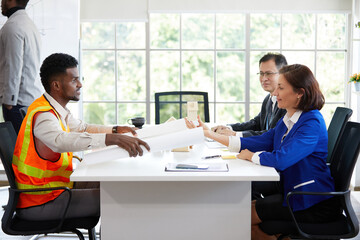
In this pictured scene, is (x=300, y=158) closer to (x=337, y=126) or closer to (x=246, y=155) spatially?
(x=246, y=155)

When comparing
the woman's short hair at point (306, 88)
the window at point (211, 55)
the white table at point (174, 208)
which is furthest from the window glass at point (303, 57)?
the white table at point (174, 208)

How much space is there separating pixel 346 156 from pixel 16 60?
2.66 meters

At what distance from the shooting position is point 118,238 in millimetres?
2238

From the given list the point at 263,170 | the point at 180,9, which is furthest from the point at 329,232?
the point at 180,9

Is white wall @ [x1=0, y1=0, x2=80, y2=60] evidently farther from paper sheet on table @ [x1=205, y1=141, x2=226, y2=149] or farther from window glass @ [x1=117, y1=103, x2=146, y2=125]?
paper sheet on table @ [x1=205, y1=141, x2=226, y2=149]

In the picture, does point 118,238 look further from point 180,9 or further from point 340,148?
point 180,9

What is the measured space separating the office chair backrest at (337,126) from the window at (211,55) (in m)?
2.26

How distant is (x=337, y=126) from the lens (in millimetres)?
2676

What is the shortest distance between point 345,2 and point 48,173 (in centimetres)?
362

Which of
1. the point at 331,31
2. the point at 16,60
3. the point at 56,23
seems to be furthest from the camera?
the point at 331,31

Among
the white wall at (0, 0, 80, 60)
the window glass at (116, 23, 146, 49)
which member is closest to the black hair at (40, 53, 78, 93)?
the white wall at (0, 0, 80, 60)

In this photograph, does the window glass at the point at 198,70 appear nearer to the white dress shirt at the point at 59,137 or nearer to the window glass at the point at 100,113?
the window glass at the point at 100,113

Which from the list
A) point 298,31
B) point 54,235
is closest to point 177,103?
point 54,235

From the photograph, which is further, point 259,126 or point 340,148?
point 259,126
